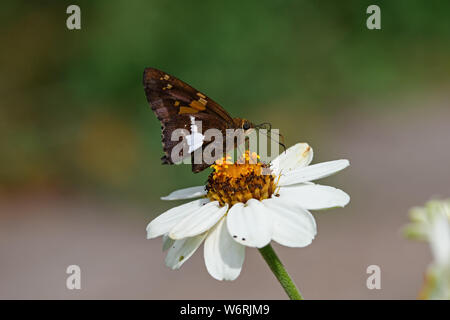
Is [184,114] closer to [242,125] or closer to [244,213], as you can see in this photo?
[242,125]

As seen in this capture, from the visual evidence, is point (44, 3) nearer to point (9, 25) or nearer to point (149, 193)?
point (9, 25)

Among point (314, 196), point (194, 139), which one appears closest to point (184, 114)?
point (194, 139)

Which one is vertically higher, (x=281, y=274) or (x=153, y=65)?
(x=153, y=65)

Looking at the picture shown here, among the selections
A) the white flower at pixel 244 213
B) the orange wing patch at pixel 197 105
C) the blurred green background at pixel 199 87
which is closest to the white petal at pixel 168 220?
the white flower at pixel 244 213

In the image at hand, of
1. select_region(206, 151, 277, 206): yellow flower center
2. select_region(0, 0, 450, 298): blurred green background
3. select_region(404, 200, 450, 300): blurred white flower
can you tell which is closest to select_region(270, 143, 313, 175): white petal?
select_region(206, 151, 277, 206): yellow flower center

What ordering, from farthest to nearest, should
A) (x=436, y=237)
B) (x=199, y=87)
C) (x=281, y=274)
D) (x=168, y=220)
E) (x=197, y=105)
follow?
(x=199, y=87) → (x=197, y=105) → (x=168, y=220) → (x=281, y=274) → (x=436, y=237)

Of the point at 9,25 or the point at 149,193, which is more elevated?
the point at 9,25
